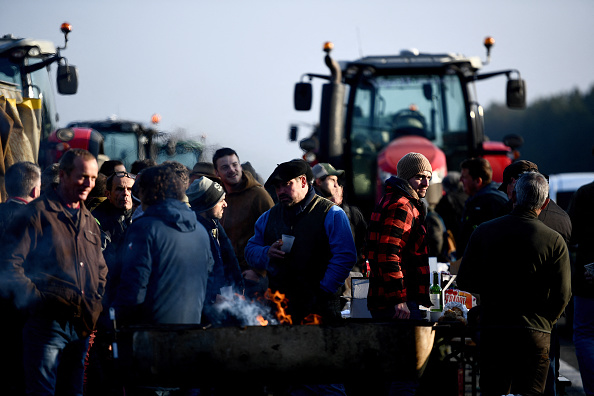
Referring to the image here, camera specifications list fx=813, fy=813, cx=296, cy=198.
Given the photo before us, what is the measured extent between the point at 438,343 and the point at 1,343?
3.07 metres

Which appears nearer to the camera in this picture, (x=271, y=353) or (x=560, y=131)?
(x=271, y=353)

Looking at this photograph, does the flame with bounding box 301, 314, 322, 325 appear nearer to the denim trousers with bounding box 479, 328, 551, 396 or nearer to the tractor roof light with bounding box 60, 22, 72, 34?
the denim trousers with bounding box 479, 328, 551, 396

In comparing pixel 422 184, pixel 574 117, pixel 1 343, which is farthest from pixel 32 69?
pixel 574 117

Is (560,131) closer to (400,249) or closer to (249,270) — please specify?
(249,270)

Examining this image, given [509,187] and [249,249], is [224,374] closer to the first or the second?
[249,249]

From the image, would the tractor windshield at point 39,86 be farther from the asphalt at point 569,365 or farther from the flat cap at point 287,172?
the asphalt at point 569,365

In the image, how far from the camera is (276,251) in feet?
18.1

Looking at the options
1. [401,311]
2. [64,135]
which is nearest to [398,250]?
[401,311]

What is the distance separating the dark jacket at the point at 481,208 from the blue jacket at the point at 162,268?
3184 millimetres

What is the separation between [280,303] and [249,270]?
2.27 feet

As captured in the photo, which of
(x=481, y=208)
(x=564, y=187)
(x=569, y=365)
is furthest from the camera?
(x=564, y=187)

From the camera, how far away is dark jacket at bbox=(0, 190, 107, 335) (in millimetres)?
4695

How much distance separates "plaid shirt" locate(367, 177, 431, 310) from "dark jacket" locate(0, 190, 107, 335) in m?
1.81

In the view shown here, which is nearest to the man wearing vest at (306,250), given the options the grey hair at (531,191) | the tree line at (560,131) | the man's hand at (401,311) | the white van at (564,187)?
the man's hand at (401,311)
